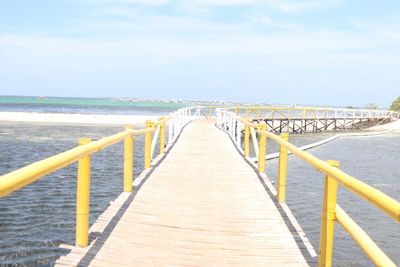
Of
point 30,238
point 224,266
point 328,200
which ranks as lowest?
point 30,238

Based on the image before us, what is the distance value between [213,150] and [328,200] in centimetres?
1001

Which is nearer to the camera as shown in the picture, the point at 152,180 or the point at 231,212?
the point at 231,212

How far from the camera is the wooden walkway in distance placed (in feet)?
14.0

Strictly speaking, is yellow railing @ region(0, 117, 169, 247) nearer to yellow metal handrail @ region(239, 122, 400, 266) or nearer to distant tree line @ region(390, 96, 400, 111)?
yellow metal handrail @ region(239, 122, 400, 266)

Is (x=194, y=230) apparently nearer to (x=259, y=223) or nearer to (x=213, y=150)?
(x=259, y=223)

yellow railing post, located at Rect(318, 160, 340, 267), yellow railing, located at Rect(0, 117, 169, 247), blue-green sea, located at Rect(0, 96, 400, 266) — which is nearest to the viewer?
yellow railing, located at Rect(0, 117, 169, 247)

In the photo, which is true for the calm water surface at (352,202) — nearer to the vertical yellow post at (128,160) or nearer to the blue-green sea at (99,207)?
the blue-green sea at (99,207)

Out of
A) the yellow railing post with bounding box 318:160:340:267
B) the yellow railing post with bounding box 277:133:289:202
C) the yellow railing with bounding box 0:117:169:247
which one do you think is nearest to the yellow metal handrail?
the yellow railing post with bounding box 318:160:340:267

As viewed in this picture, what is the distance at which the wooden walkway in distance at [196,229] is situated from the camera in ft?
→ 14.0

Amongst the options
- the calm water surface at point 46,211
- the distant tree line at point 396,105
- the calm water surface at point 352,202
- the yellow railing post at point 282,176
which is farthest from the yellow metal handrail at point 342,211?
the distant tree line at point 396,105

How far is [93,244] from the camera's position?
447cm

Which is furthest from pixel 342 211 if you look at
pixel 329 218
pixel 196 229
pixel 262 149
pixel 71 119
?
pixel 71 119

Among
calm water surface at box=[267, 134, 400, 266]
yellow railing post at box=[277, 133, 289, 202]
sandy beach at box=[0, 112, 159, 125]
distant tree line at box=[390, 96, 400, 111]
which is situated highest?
distant tree line at box=[390, 96, 400, 111]

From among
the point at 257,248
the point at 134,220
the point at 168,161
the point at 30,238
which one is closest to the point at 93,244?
the point at 134,220
